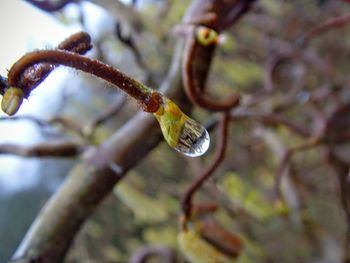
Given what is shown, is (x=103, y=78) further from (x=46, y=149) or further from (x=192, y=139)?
(x=46, y=149)

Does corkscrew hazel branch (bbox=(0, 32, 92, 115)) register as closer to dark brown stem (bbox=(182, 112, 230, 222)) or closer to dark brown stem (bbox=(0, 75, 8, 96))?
dark brown stem (bbox=(0, 75, 8, 96))

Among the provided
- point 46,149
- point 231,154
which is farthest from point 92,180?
point 231,154

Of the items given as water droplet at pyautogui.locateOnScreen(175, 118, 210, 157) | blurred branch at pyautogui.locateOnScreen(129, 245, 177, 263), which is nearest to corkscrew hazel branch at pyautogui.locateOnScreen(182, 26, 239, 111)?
water droplet at pyautogui.locateOnScreen(175, 118, 210, 157)

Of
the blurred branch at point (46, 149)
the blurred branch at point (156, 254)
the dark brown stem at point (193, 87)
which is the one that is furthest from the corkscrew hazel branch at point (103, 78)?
the blurred branch at point (156, 254)

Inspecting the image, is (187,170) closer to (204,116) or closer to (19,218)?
(204,116)

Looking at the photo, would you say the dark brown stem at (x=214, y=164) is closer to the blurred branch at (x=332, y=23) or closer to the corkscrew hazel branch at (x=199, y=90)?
the corkscrew hazel branch at (x=199, y=90)

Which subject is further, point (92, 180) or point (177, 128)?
point (92, 180)
